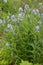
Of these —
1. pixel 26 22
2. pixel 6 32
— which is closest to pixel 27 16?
pixel 26 22

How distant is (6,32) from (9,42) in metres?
0.16

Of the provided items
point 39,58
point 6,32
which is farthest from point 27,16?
point 39,58

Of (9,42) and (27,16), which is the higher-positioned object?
(27,16)

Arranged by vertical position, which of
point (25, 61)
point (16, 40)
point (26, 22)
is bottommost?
point (25, 61)

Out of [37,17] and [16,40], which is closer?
[16,40]

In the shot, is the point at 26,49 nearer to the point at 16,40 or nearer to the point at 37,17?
the point at 16,40

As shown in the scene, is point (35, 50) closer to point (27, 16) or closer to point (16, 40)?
point (16, 40)

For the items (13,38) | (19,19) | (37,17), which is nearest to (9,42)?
(13,38)

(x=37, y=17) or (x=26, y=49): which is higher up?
(x=37, y=17)

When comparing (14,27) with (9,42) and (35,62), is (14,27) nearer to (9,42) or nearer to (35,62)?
(9,42)

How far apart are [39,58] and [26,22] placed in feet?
1.91

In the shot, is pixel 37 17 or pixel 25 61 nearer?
pixel 25 61

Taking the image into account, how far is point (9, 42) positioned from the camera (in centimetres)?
355

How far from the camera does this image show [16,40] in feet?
11.3
